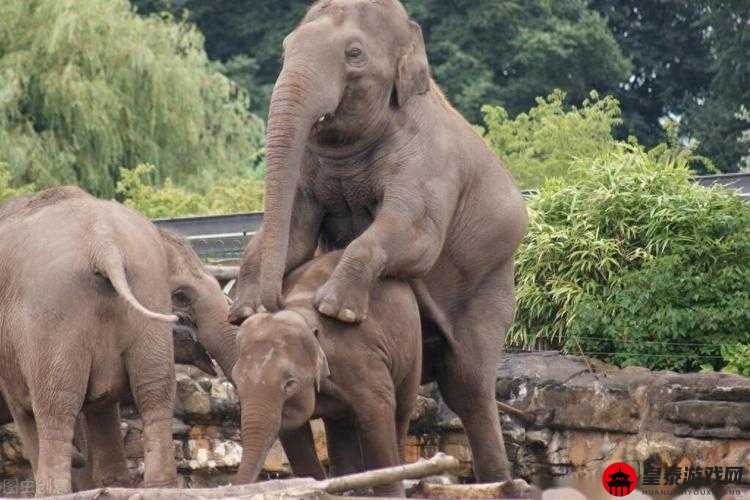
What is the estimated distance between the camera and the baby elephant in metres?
8.50

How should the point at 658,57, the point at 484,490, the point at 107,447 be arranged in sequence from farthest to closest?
the point at 658,57
the point at 107,447
the point at 484,490

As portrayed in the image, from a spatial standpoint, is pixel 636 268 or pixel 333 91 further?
pixel 636 268

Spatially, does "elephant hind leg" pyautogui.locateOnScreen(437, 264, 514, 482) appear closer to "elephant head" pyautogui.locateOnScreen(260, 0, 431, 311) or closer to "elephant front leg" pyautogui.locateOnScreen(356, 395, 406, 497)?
"elephant front leg" pyautogui.locateOnScreen(356, 395, 406, 497)

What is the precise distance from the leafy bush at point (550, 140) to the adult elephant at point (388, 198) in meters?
14.6

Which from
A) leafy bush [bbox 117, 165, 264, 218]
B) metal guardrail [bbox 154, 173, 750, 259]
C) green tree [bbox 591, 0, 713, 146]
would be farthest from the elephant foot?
green tree [bbox 591, 0, 713, 146]

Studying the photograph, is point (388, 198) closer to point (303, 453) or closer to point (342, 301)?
point (342, 301)

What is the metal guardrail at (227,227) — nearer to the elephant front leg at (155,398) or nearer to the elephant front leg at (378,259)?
the elephant front leg at (155,398)

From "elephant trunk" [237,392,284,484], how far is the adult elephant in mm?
521

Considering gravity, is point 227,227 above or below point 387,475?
above

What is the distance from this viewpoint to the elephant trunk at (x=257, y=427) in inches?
332

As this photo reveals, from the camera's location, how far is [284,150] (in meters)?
8.83

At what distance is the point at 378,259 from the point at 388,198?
0.39m

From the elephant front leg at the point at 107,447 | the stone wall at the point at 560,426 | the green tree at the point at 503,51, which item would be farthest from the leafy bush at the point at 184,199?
the elephant front leg at the point at 107,447

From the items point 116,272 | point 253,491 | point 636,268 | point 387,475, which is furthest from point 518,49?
point 253,491
